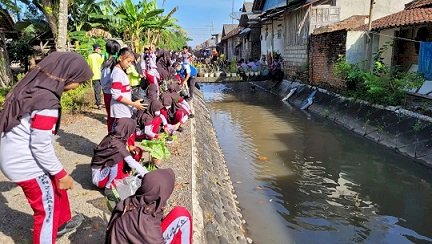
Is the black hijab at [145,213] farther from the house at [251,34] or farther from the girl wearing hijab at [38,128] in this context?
the house at [251,34]

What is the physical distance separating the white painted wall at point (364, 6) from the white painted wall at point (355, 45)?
149 inches

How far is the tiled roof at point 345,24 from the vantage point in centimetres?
1517

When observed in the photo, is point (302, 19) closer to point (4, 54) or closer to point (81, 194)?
point (4, 54)

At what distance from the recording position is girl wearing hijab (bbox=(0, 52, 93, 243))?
278 centimetres

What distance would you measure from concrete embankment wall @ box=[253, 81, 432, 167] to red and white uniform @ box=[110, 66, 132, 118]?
6.84m

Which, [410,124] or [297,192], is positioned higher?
[410,124]

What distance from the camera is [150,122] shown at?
7184 mm

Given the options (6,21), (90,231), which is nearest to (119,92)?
(90,231)

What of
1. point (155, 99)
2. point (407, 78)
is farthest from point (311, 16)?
point (155, 99)

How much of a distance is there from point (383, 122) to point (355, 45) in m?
4.43

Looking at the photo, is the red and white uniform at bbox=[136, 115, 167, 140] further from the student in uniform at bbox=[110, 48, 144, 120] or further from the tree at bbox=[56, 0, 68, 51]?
the tree at bbox=[56, 0, 68, 51]

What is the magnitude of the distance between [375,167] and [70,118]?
24.2ft

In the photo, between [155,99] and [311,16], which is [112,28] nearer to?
[311,16]

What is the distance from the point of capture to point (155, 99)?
7656 mm
